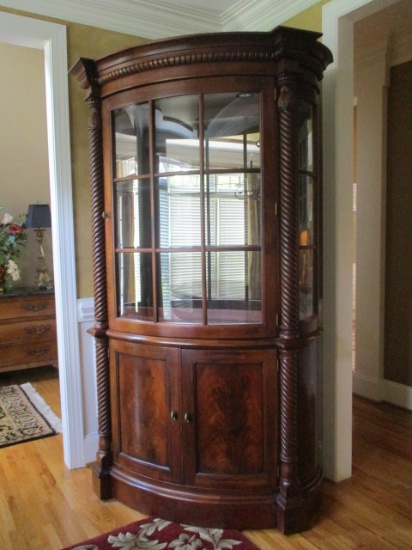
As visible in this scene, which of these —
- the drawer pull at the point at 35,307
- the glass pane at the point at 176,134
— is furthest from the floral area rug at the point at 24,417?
the glass pane at the point at 176,134

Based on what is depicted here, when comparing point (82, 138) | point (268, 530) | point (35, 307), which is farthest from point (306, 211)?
point (35, 307)

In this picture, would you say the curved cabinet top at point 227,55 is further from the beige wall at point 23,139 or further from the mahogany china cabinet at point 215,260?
the beige wall at point 23,139

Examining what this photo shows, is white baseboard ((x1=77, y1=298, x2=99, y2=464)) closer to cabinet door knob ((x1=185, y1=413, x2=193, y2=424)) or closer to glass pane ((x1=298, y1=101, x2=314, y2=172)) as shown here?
cabinet door knob ((x1=185, y1=413, x2=193, y2=424))

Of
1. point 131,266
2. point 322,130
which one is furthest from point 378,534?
point 322,130

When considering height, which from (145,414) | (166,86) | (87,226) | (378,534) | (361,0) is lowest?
(378,534)

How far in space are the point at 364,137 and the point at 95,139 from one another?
7.16 feet

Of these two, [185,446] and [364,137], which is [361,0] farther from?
[185,446]

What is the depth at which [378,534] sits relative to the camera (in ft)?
6.37

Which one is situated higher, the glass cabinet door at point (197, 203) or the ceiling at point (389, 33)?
the ceiling at point (389, 33)

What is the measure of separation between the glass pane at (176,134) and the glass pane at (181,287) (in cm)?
39

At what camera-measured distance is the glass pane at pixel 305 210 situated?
6.66 ft

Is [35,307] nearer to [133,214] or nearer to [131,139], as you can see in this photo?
[133,214]

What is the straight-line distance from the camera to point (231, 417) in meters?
1.97

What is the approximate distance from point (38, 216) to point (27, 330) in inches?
41.9
